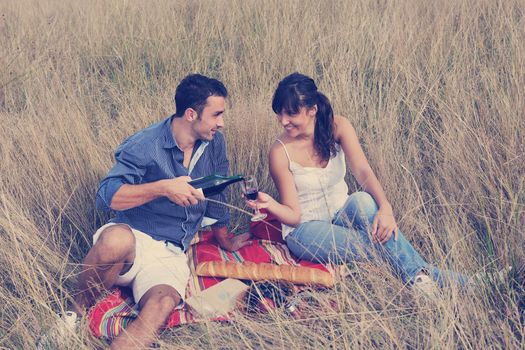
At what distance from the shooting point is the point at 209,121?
12.4ft

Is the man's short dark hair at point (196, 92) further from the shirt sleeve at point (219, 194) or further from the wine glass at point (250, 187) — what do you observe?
the wine glass at point (250, 187)

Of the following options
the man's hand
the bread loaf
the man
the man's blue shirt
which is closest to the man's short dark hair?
the man

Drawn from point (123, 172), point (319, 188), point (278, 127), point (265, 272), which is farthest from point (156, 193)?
point (278, 127)

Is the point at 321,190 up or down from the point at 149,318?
up

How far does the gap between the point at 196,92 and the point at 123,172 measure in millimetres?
634

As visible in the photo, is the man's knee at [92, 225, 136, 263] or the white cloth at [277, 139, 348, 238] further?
the white cloth at [277, 139, 348, 238]

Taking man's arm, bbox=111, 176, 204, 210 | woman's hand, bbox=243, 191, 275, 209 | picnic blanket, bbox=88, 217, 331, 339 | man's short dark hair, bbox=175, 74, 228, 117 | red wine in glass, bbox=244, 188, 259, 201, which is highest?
man's short dark hair, bbox=175, 74, 228, 117

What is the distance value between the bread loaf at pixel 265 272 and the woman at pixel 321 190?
0.15 metres

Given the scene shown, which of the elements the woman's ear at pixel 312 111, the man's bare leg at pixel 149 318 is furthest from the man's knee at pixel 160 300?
the woman's ear at pixel 312 111

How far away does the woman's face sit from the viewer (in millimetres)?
3949

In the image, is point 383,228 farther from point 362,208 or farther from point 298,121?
point 298,121

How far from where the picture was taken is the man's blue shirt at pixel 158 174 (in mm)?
3674

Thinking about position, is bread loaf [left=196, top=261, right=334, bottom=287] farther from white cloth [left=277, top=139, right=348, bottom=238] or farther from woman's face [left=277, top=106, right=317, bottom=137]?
woman's face [left=277, top=106, right=317, bottom=137]

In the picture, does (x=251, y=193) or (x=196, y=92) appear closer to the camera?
(x=251, y=193)
